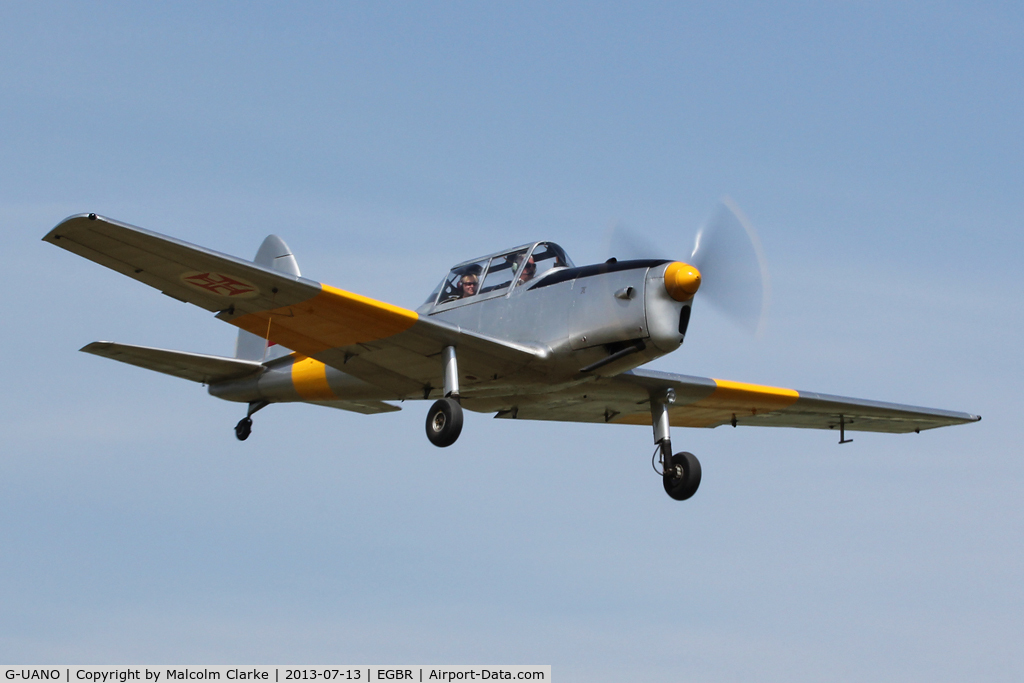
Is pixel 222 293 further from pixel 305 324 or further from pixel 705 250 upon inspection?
pixel 705 250

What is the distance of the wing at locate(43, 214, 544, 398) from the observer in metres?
12.3

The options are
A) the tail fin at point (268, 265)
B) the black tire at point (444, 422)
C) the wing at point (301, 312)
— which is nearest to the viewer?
the wing at point (301, 312)

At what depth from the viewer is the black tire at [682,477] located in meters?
15.2

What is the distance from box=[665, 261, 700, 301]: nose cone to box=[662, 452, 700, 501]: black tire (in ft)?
8.80

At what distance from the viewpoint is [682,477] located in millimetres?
15289

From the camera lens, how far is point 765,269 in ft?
47.2

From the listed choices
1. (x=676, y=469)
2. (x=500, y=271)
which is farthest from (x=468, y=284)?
(x=676, y=469)

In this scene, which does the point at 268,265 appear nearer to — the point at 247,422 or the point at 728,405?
the point at 247,422

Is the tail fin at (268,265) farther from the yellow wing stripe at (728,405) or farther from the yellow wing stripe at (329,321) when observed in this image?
the yellow wing stripe at (728,405)

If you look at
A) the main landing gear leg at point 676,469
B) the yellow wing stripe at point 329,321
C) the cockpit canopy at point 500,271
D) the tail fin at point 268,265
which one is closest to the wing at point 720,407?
the main landing gear leg at point 676,469

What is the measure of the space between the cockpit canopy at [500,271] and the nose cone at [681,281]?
1586 millimetres

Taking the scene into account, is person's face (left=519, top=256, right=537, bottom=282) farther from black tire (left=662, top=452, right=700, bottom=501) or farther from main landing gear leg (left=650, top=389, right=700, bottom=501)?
black tire (left=662, top=452, right=700, bottom=501)

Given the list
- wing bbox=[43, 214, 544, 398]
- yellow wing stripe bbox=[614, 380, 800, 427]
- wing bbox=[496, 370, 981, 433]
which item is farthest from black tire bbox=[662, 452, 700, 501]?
wing bbox=[43, 214, 544, 398]

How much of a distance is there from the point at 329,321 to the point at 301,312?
0.36 m
